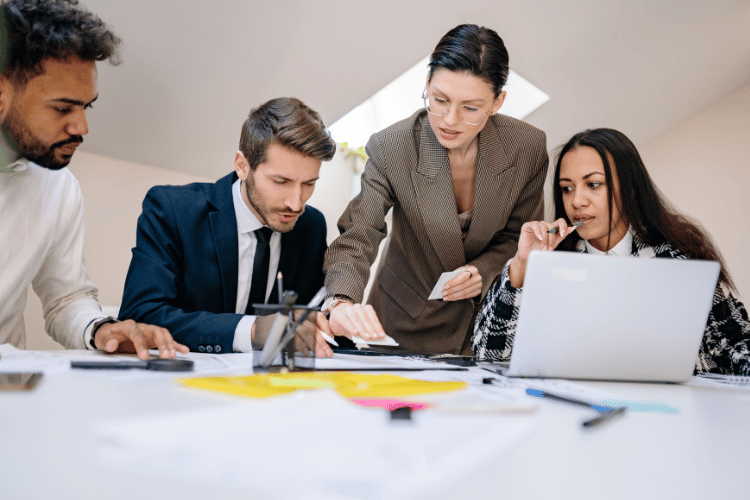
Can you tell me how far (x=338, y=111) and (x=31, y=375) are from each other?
2912mm

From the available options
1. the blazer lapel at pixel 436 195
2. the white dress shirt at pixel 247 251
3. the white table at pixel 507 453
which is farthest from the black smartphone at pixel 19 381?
the blazer lapel at pixel 436 195

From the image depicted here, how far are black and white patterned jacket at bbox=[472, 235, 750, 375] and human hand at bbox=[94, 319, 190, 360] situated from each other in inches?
35.9

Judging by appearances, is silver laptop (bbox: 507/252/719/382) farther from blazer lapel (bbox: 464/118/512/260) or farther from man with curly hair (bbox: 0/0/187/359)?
man with curly hair (bbox: 0/0/187/359)

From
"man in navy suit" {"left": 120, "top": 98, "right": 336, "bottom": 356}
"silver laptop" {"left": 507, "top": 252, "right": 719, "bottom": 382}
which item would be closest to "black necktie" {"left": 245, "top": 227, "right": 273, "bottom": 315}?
"man in navy suit" {"left": 120, "top": 98, "right": 336, "bottom": 356}

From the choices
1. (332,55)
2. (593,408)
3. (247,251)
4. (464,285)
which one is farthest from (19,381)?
(332,55)

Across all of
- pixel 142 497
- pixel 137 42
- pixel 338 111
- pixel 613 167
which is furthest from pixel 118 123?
pixel 142 497

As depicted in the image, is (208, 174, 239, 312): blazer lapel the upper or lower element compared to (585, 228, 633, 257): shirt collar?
lower

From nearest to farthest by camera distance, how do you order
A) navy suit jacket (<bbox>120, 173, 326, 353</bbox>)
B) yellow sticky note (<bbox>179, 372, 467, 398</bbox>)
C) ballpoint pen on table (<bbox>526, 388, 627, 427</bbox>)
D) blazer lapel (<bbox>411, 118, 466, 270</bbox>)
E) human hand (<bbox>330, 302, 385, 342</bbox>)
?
ballpoint pen on table (<bbox>526, 388, 627, 427</bbox>)
yellow sticky note (<bbox>179, 372, 467, 398</bbox>)
human hand (<bbox>330, 302, 385, 342</bbox>)
navy suit jacket (<bbox>120, 173, 326, 353</bbox>)
blazer lapel (<bbox>411, 118, 466, 270</bbox>)

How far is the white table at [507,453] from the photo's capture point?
1.47ft

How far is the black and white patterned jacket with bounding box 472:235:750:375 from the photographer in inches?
63.7

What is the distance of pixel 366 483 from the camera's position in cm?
46

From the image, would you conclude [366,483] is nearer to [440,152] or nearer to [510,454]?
[510,454]

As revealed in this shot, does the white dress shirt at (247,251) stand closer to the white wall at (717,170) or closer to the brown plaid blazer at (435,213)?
the brown plaid blazer at (435,213)

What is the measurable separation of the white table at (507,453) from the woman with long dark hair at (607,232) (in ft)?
2.67
